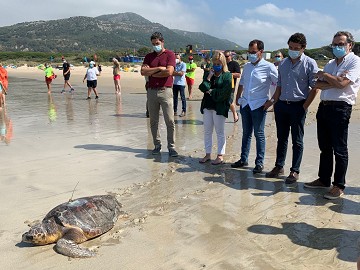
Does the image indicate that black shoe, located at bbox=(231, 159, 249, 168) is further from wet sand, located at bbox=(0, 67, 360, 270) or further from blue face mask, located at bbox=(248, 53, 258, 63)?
blue face mask, located at bbox=(248, 53, 258, 63)

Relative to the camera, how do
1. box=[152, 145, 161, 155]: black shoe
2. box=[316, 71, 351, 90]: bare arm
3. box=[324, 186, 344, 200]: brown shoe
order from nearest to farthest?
box=[316, 71, 351, 90]: bare arm, box=[324, 186, 344, 200]: brown shoe, box=[152, 145, 161, 155]: black shoe

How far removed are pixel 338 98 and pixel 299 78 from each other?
708mm

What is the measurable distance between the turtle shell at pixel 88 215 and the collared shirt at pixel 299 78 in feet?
9.60

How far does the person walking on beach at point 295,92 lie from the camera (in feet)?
16.5

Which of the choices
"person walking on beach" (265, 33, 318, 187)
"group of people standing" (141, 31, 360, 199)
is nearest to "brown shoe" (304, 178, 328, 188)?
"group of people standing" (141, 31, 360, 199)

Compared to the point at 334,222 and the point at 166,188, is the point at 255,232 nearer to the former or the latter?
the point at 334,222

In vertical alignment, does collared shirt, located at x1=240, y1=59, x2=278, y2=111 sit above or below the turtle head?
above

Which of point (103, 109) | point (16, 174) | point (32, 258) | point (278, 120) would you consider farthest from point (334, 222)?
point (103, 109)

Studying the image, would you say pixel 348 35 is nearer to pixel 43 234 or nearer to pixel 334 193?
pixel 334 193

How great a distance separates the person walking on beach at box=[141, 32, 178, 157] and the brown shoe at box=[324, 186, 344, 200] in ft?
9.27

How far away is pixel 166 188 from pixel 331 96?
98.9 inches

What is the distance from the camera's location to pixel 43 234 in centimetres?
344

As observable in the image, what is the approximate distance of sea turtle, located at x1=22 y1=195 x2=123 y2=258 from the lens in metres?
3.38

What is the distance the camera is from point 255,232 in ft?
12.4
